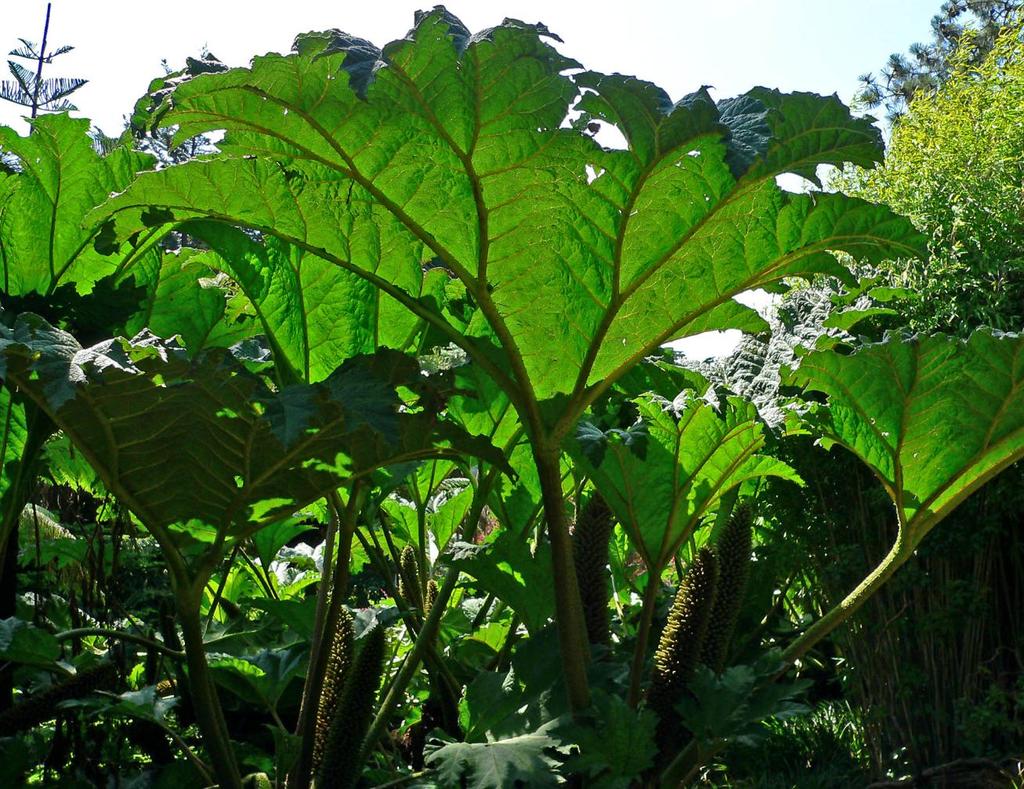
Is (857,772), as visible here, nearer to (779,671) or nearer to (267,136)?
(779,671)

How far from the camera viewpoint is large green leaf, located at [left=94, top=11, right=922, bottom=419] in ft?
5.20

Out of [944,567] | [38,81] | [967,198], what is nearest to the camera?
[944,567]

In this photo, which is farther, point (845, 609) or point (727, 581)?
point (727, 581)

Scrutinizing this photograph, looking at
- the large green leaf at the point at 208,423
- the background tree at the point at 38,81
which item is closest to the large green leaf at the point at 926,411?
the large green leaf at the point at 208,423

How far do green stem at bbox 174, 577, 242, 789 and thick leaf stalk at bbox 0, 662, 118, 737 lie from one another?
297 millimetres

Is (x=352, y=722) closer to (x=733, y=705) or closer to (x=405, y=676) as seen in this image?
(x=405, y=676)

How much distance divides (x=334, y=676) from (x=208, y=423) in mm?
722

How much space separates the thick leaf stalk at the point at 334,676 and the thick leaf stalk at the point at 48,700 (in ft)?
1.45

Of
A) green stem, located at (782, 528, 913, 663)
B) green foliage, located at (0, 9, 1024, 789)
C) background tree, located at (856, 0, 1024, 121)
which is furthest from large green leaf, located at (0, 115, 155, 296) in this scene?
background tree, located at (856, 0, 1024, 121)

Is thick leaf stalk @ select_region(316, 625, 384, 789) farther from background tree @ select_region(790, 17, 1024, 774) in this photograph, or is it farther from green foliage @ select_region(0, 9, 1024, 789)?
background tree @ select_region(790, 17, 1024, 774)

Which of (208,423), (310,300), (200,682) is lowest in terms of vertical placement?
(200,682)

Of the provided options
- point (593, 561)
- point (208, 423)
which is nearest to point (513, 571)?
point (593, 561)

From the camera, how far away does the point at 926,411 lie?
204cm

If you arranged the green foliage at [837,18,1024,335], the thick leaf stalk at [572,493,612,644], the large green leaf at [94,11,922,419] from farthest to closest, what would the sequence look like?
1. the green foliage at [837,18,1024,335]
2. the thick leaf stalk at [572,493,612,644]
3. the large green leaf at [94,11,922,419]
